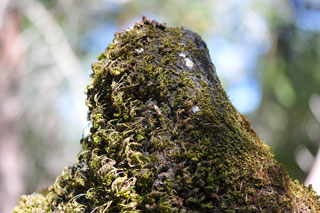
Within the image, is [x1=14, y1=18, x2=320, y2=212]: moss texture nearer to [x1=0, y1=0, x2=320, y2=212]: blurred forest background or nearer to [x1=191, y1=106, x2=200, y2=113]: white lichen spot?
[x1=191, y1=106, x2=200, y2=113]: white lichen spot

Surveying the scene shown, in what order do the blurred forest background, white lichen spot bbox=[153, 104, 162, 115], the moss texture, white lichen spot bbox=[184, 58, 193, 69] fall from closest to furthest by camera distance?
the moss texture, white lichen spot bbox=[153, 104, 162, 115], white lichen spot bbox=[184, 58, 193, 69], the blurred forest background

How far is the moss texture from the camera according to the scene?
1.22 meters

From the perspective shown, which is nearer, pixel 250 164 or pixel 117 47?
pixel 250 164

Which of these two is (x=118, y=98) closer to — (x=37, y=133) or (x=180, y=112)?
(x=180, y=112)

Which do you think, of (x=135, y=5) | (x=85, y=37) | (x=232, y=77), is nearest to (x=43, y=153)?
(x=85, y=37)

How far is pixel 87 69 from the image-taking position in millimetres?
12891

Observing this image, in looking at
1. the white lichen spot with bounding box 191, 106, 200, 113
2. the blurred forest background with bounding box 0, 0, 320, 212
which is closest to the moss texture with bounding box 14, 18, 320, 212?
the white lichen spot with bounding box 191, 106, 200, 113

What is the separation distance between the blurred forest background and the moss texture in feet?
14.2

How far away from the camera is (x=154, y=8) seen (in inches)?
488

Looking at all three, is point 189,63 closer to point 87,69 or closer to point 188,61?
point 188,61

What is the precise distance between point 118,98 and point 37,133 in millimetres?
11661

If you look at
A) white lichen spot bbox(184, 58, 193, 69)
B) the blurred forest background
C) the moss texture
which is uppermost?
the blurred forest background

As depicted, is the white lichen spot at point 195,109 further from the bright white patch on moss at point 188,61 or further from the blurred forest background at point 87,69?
the blurred forest background at point 87,69

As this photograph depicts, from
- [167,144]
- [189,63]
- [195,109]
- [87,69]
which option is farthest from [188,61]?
[87,69]
